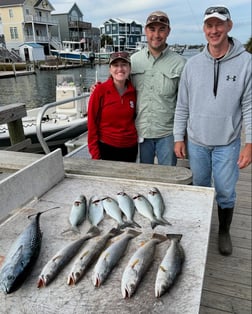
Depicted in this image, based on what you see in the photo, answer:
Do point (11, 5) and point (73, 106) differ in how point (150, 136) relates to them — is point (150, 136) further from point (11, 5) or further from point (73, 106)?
point (11, 5)

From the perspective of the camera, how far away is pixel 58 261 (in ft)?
3.76

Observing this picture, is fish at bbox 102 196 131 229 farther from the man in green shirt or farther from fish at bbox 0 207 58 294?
the man in green shirt

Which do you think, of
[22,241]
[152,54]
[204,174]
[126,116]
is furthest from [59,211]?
[152,54]

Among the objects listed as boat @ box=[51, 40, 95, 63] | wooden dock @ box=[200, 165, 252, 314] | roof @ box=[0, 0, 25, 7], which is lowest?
wooden dock @ box=[200, 165, 252, 314]

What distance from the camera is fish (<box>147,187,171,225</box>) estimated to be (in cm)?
150

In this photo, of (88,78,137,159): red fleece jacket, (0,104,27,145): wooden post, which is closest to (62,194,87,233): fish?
(88,78,137,159): red fleece jacket

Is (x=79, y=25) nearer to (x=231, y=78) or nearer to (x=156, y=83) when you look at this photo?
(x=156, y=83)

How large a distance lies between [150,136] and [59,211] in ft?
4.25

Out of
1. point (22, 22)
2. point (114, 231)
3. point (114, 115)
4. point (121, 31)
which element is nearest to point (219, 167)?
A: point (114, 115)

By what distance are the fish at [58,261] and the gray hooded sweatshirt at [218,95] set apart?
1.39 m

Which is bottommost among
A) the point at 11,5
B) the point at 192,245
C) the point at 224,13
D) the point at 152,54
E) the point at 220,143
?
the point at 192,245

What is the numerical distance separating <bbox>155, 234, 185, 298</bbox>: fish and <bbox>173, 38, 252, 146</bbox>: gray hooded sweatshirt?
4.04 ft

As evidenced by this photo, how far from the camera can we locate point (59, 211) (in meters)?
1.60

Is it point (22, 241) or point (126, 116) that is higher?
point (126, 116)
